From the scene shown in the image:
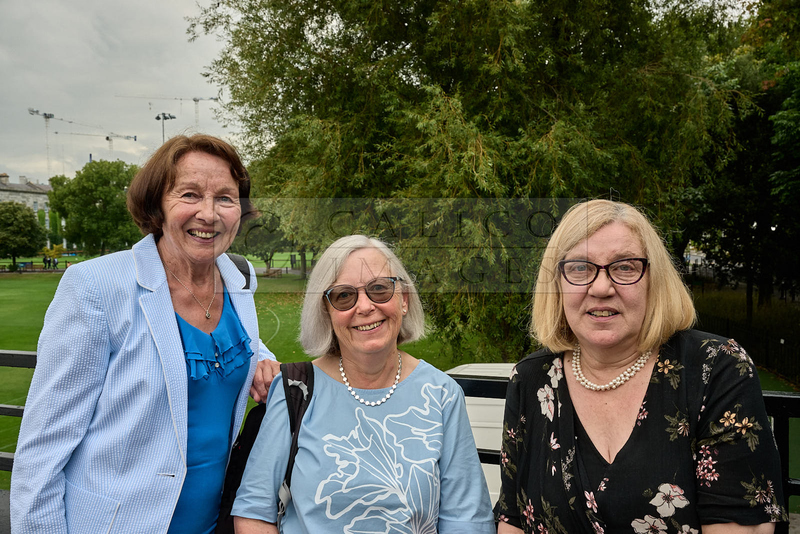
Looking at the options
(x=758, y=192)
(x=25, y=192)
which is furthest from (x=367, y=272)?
(x=25, y=192)

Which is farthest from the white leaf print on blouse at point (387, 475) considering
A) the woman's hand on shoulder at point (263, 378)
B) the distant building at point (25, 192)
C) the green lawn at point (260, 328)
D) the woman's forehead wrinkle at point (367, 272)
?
the distant building at point (25, 192)

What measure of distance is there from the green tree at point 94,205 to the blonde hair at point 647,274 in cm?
3222

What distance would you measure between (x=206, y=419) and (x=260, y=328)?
2009cm

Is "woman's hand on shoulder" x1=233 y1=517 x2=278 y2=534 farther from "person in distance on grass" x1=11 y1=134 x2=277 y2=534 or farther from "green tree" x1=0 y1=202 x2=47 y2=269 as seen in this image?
"green tree" x1=0 y1=202 x2=47 y2=269

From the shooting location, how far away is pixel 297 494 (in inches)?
65.6

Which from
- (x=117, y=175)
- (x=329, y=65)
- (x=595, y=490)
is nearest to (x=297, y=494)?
(x=595, y=490)

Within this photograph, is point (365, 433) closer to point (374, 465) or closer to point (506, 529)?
point (374, 465)

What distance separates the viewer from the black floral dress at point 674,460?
1.40 meters

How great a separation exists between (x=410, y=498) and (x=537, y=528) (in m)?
0.40

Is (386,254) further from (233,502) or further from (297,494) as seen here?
(233,502)

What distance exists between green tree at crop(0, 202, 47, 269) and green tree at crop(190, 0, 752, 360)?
3897 cm

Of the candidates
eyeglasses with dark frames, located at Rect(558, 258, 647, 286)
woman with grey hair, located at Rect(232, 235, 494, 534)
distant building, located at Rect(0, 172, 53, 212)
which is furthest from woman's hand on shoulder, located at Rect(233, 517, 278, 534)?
distant building, located at Rect(0, 172, 53, 212)

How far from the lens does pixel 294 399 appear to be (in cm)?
176

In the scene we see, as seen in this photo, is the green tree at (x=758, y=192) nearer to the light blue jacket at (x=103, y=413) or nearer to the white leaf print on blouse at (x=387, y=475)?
the white leaf print on blouse at (x=387, y=475)
